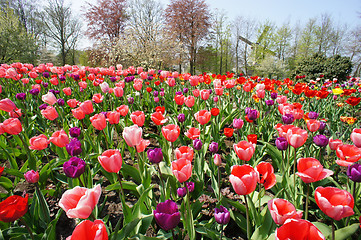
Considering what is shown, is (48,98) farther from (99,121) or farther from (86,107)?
(99,121)

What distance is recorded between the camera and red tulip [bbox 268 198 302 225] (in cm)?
78

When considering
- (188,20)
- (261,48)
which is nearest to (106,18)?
(188,20)

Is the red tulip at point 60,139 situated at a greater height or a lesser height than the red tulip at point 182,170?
greater

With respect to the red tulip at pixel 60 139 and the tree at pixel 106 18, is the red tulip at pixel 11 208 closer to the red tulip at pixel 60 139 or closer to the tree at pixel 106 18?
the red tulip at pixel 60 139

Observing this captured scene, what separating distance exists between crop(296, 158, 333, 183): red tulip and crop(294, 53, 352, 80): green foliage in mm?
11259

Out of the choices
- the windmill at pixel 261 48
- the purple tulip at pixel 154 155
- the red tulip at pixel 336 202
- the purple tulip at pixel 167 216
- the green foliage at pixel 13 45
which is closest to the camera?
the red tulip at pixel 336 202

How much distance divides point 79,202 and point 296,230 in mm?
831

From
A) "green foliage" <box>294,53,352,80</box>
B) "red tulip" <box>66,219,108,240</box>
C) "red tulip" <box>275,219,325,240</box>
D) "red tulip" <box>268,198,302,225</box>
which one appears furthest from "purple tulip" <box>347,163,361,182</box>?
"green foliage" <box>294,53,352,80</box>

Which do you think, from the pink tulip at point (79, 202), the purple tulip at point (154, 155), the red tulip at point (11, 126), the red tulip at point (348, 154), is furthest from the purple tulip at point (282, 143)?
the red tulip at point (11, 126)

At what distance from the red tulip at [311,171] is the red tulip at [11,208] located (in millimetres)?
1308

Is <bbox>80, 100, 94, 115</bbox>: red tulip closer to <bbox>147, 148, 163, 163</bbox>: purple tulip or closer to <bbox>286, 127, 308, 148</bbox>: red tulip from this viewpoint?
<bbox>147, 148, 163, 163</bbox>: purple tulip

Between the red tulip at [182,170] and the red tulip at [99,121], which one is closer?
the red tulip at [182,170]

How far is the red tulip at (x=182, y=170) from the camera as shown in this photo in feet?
3.53

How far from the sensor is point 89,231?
0.70m
